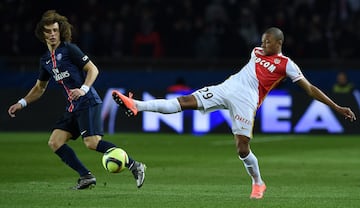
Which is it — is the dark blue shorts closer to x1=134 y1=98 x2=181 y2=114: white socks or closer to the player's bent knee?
the player's bent knee

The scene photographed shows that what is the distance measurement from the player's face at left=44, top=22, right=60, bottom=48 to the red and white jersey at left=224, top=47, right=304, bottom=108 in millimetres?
2277

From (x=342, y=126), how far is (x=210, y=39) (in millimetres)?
4588

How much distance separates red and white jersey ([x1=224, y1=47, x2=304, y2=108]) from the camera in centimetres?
1088

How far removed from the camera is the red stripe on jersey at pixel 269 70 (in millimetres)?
10914

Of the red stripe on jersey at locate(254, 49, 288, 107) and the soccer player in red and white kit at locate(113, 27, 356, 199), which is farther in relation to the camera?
the red stripe on jersey at locate(254, 49, 288, 107)

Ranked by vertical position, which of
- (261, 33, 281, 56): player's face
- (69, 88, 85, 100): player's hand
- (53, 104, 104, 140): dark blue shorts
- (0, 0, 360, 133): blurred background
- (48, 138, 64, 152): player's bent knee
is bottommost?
(0, 0, 360, 133): blurred background

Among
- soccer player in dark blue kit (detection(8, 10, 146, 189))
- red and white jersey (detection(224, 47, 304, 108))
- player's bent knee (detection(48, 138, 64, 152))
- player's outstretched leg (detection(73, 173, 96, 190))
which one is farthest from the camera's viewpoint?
player's outstretched leg (detection(73, 173, 96, 190))

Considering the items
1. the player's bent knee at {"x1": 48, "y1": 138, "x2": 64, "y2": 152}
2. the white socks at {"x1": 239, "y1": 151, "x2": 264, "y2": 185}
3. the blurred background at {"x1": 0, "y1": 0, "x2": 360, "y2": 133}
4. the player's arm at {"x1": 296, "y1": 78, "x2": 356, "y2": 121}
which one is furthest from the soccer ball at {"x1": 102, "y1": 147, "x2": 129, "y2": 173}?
the blurred background at {"x1": 0, "y1": 0, "x2": 360, "y2": 133}

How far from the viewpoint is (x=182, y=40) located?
25.8 m

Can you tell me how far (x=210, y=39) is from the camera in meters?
25.3

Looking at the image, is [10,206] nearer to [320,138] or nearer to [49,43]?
[49,43]

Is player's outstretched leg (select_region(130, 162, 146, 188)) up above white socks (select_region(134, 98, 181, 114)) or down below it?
below

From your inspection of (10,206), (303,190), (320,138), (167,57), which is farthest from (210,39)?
(10,206)

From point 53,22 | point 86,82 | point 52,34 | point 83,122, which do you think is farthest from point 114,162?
point 53,22
